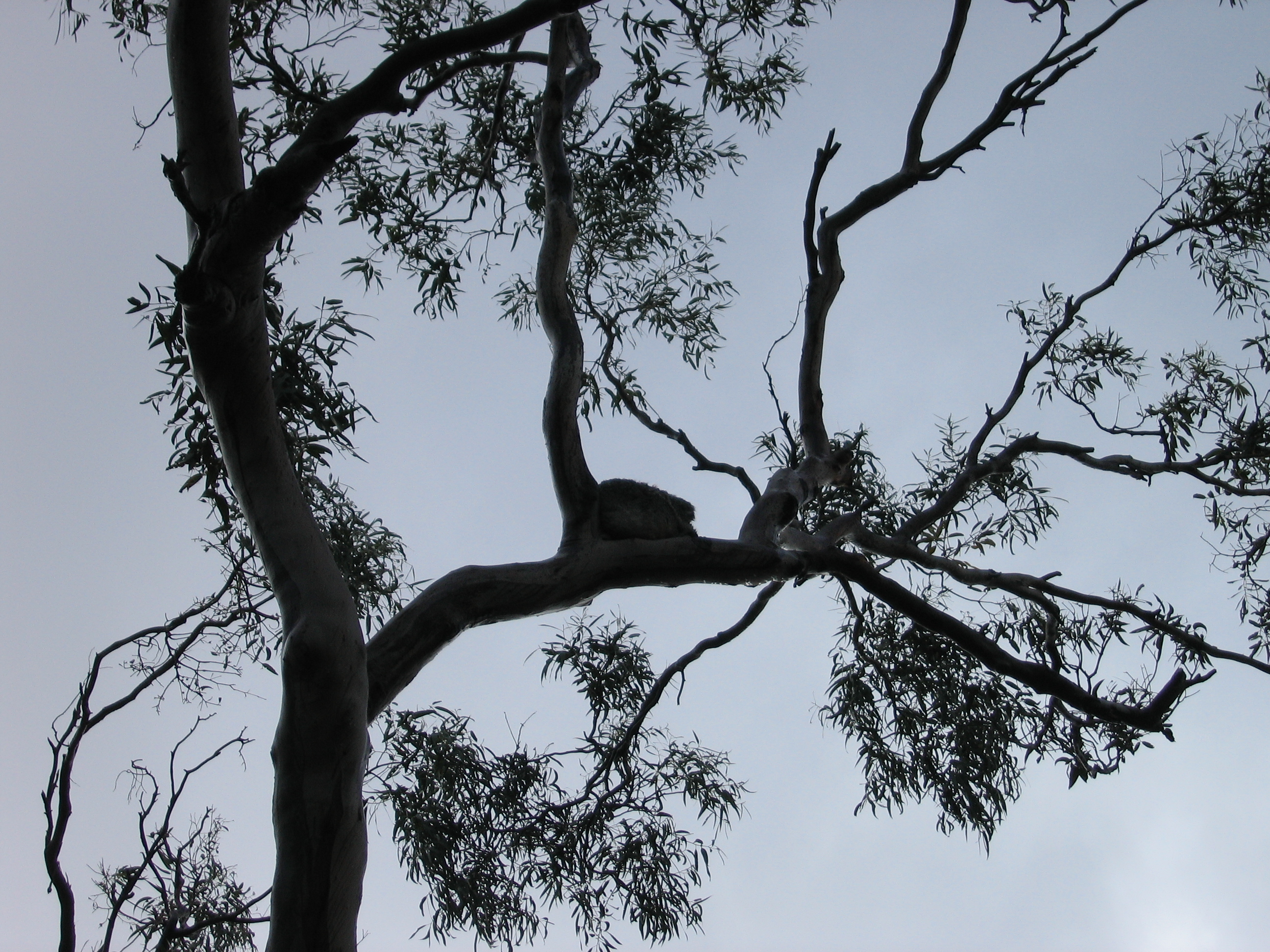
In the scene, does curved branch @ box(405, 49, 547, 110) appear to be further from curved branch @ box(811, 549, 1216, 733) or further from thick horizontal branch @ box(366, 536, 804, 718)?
curved branch @ box(811, 549, 1216, 733)

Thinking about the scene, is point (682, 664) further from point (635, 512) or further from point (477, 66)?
point (477, 66)

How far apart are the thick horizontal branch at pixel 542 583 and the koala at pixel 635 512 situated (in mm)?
33

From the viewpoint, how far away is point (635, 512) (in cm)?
A: 273

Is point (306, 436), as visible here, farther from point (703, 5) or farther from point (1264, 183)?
point (1264, 183)

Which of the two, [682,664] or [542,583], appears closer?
[542,583]

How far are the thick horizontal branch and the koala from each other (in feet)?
0.11

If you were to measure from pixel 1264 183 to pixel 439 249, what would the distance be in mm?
4228

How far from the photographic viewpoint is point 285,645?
77.1 inches

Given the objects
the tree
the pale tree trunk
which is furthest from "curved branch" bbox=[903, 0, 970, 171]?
the pale tree trunk

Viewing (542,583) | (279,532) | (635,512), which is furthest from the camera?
(635,512)

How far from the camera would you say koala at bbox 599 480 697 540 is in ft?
8.89

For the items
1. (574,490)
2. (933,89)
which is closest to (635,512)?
(574,490)

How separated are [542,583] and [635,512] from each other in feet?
1.22

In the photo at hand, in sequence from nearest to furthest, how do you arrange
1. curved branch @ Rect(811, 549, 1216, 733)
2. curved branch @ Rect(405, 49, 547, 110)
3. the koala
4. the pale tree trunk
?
1. the pale tree trunk
2. curved branch @ Rect(405, 49, 547, 110)
3. the koala
4. curved branch @ Rect(811, 549, 1216, 733)
